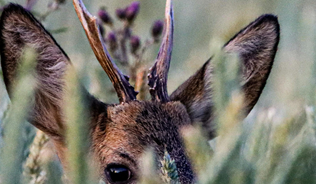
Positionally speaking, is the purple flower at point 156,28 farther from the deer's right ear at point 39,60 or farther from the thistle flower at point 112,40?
the deer's right ear at point 39,60

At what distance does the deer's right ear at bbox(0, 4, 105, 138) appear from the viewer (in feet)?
6.02

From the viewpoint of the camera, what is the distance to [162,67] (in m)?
2.25

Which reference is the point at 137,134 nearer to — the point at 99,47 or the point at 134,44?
the point at 99,47

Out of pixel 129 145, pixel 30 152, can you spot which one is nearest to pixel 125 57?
pixel 129 145

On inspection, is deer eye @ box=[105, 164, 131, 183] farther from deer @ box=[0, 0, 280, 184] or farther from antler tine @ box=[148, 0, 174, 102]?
antler tine @ box=[148, 0, 174, 102]

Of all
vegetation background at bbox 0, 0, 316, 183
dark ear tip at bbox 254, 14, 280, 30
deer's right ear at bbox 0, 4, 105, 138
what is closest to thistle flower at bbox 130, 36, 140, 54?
vegetation background at bbox 0, 0, 316, 183

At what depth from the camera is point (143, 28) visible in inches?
196

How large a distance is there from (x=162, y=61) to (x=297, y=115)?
47.0 inches

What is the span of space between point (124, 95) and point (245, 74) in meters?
0.65

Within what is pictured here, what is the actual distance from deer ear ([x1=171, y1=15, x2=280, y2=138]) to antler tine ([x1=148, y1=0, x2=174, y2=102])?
20cm

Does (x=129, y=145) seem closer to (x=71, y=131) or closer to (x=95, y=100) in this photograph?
(x=95, y=100)

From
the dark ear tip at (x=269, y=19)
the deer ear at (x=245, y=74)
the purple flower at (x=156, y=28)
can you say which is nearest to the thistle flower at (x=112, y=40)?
the purple flower at (x=156, y=28)

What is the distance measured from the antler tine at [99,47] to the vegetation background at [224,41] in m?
0.08

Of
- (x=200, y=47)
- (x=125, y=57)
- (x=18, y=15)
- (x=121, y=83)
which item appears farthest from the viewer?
(x=200, y=47)
